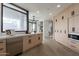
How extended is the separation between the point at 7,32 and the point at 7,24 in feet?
1.41

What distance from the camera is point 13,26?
5.34m

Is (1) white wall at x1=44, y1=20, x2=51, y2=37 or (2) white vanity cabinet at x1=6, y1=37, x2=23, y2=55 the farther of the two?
(1) white wall at x1=44, y1=20, x2=51, y2=37

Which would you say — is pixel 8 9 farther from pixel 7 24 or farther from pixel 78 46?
pixel 78 46

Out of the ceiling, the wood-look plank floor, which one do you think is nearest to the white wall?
the ceiling

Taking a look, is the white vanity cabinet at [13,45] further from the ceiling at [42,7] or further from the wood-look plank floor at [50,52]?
the ceiling at [42,7]

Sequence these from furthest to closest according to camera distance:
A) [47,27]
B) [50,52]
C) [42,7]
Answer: [47,27], [42,7], [50,52]

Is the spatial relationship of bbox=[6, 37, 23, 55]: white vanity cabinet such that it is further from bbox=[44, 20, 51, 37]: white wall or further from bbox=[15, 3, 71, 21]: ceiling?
bbox=[44, 20, 51, 37]: white wall

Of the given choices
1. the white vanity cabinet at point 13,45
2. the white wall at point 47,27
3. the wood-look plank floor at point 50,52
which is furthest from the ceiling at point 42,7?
→ the white wall at point 47,27

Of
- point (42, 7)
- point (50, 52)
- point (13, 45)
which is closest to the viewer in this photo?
point (13, 45)

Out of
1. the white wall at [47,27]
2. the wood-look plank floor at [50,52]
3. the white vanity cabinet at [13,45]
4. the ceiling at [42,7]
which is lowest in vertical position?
the wood-look plank floor at [50,52]

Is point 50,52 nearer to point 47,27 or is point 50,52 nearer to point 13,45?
point 13,45

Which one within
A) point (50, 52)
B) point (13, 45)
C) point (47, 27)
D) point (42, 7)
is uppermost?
point (42, 7)

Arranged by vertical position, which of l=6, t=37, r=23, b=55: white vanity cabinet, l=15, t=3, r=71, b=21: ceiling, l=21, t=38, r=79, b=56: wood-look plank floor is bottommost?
l=21, t=38, r=79, b=56: wood-look plank floor

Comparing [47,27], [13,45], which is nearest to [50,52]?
[13,45]
